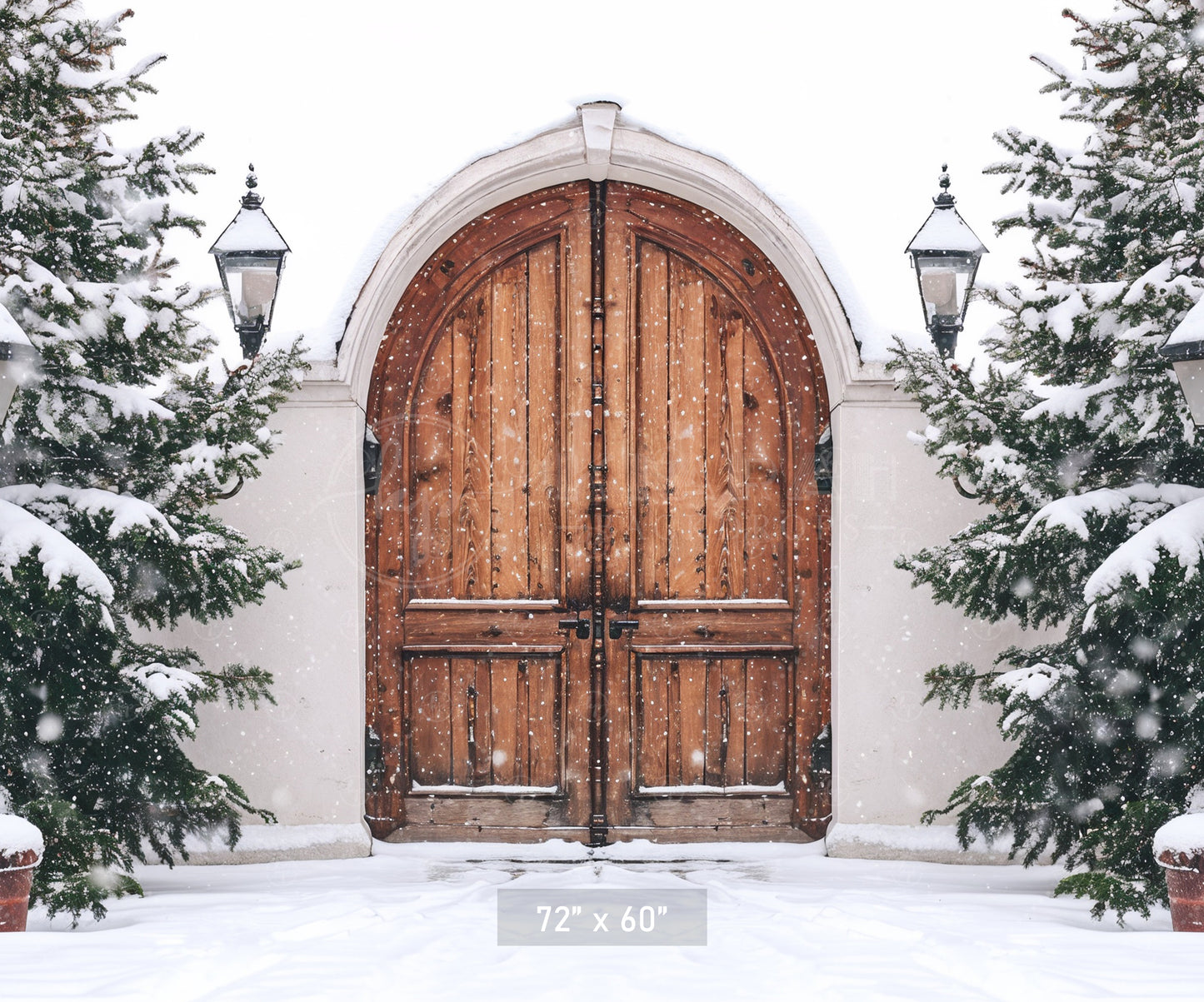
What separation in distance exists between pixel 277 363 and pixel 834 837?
3.14 meters

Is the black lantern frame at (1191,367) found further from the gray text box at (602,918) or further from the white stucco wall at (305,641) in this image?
the white stucco wall at (305,641)

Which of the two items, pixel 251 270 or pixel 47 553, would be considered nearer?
pixel 47 553

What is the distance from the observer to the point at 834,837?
4719mm

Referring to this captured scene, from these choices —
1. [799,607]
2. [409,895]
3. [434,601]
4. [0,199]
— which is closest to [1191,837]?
[799,607]

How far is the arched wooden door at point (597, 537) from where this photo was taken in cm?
500

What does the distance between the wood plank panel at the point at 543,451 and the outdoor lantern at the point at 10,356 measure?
2379mm

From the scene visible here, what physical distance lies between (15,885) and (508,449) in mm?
2729

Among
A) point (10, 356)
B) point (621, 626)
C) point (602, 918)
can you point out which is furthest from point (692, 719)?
point (10, 356)

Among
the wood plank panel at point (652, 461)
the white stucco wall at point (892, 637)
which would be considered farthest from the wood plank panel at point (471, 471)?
the white stucco wall at point (892, 637)

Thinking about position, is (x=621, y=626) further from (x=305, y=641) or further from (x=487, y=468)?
(x=305, y=641)

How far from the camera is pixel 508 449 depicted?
5.08 metres

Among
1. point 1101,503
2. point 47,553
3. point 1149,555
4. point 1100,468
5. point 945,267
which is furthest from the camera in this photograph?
point 945,267

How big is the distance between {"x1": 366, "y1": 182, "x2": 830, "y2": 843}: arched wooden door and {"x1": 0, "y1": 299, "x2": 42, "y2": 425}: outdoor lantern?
2.07m

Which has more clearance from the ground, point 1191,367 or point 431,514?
point 1191,367
